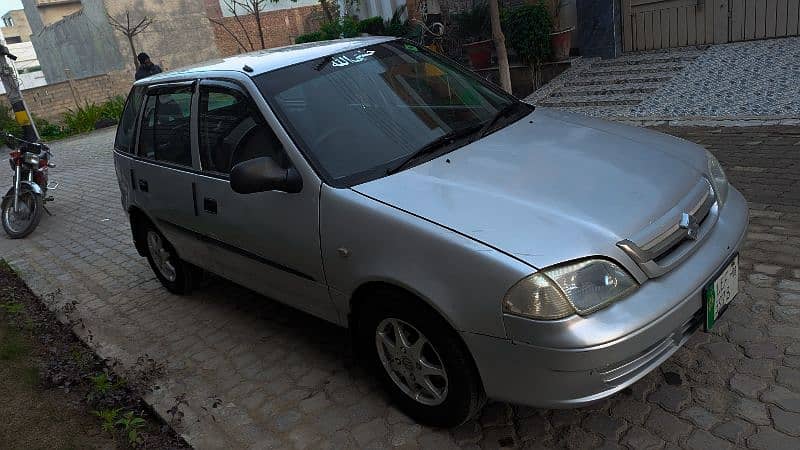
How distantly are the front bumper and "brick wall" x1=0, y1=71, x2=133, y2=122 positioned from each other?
19.6 metres

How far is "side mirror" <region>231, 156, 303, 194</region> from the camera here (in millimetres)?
2910

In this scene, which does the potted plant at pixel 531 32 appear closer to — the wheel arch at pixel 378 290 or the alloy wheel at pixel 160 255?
the alloy wheel at pixel 160 255

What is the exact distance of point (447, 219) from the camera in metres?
2.47

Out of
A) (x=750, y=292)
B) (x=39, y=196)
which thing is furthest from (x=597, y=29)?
(x=39, y=196)

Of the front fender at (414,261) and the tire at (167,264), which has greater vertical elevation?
the front fender at (414,261)

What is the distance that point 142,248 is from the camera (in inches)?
199

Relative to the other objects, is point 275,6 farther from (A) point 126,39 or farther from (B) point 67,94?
(B) point 67,94

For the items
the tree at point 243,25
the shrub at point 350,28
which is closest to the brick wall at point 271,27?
the tree at point 243,25

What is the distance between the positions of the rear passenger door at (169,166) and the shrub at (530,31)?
6553 mm

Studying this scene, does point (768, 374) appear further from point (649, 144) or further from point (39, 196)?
point (39, 196)

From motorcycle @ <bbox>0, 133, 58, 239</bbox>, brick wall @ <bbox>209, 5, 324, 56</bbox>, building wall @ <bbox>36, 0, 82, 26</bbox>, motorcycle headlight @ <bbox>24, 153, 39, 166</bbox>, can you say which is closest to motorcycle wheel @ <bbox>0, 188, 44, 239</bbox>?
motorcycle @ <bbox>0, 133, 58, 239</bbox>

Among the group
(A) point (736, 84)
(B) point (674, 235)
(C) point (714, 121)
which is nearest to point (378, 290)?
(B) point (674, 235)

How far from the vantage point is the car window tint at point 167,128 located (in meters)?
3.93

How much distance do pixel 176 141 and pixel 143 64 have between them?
24.9 feet
